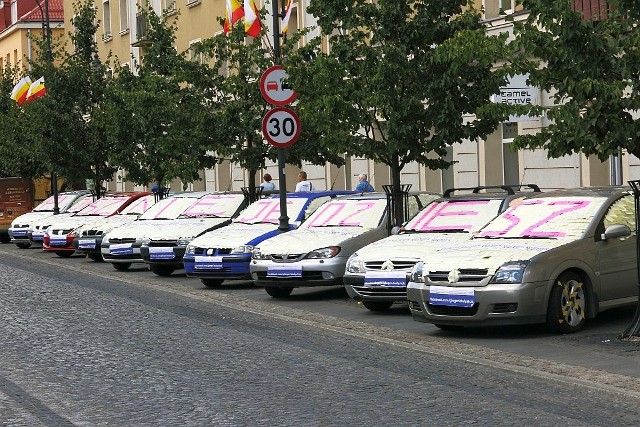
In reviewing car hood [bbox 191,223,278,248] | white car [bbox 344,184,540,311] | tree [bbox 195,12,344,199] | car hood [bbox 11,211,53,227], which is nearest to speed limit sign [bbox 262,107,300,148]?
car hood [bbox 191,223,278,248]

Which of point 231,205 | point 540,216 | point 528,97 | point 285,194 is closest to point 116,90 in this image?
point 231,205

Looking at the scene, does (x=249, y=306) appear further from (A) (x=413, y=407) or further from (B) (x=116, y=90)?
(B) (x=116, y=90)

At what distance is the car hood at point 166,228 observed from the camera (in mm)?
24719

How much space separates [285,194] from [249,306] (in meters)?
4.35

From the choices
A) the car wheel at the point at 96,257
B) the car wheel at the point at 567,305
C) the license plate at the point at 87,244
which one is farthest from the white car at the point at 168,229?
the car wheel at the point at 567,305

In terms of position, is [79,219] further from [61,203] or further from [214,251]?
[214,251]

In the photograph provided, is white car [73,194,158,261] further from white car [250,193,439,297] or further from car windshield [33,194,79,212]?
white car [250,193,439,297]

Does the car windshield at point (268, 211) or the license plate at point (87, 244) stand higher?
the car windshield at point (268, 211)

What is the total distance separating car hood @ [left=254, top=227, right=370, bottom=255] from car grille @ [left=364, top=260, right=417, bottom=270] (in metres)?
2.27

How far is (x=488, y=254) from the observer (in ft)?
46.9

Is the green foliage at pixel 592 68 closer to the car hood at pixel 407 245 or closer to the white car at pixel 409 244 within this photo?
the white car at pixel 409 244

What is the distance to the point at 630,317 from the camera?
15.7 m

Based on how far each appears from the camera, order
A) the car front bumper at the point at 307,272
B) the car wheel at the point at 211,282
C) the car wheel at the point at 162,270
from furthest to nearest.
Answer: the car wheel at the point at 162,270, the car wheel at the point at 211,282, the car front bumper at the point at 307,272

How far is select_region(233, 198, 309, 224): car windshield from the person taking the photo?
23.1m
